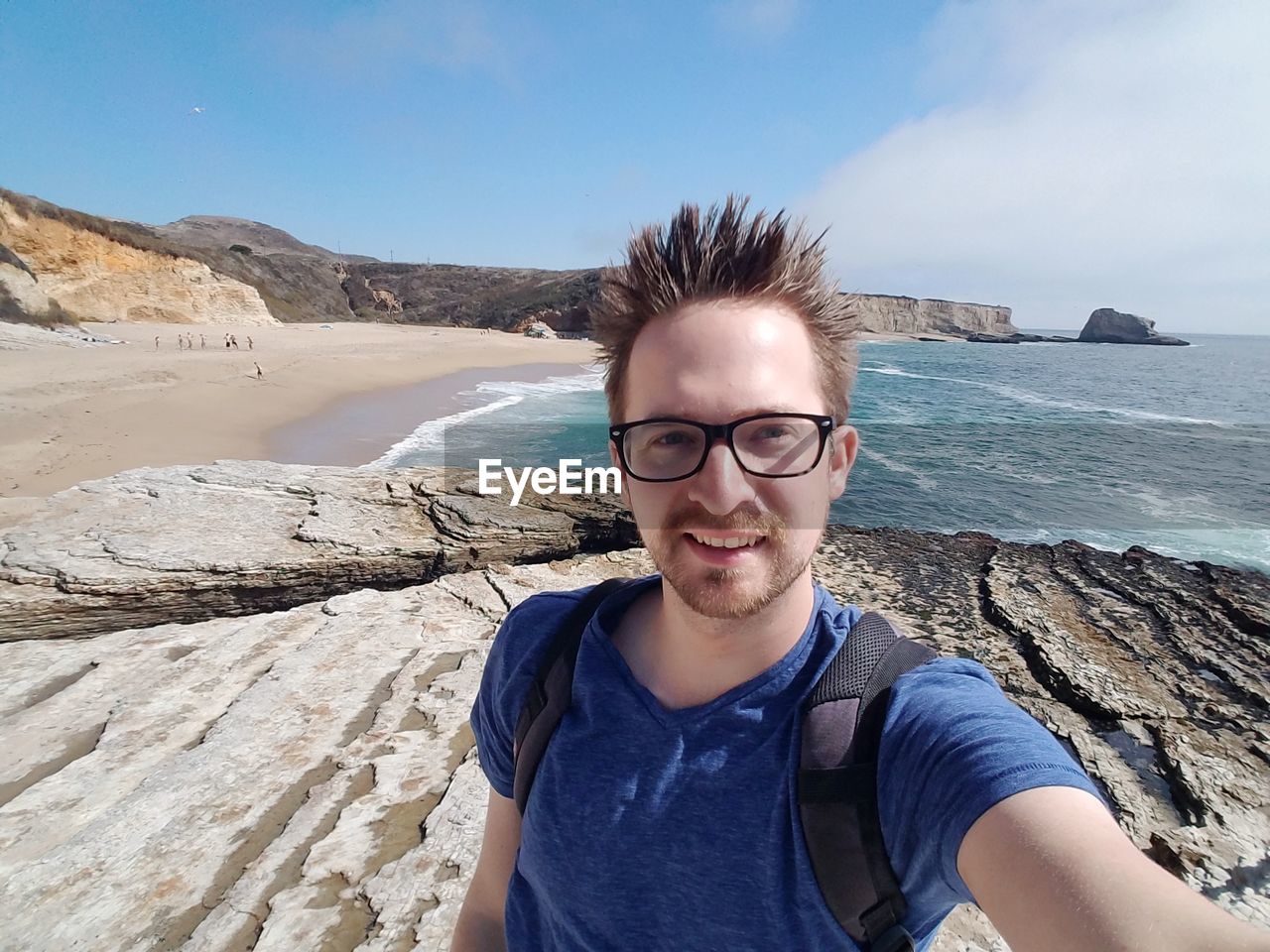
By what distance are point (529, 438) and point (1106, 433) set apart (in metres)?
23.9

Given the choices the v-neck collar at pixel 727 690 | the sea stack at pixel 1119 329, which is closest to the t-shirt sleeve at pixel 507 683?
the v-neck collar at pixel 727 690

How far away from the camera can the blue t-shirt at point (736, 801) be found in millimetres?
960

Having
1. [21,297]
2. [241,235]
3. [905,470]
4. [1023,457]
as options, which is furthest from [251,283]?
[241,235]

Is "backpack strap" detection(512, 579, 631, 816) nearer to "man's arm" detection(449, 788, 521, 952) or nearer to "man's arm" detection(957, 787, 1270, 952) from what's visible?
"man's arm" detection(449, 788, 521, 952)

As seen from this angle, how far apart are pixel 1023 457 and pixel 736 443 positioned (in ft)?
74.6

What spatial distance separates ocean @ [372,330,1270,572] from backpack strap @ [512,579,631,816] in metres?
11.8

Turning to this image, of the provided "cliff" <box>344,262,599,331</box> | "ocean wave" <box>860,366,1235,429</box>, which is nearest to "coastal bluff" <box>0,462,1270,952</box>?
"ocean wave" <box>860,366,1235,429</box>

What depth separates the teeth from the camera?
3.90 ft

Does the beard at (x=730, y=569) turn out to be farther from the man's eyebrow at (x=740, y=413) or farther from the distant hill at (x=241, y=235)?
the distant hill at (x=241, y=235)

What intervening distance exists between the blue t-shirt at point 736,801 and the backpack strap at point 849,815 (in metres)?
0.02

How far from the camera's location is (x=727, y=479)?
47.2 inches

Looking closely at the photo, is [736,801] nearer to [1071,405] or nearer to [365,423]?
[365,423]

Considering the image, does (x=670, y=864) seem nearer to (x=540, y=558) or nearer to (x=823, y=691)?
(x=823, y=691)

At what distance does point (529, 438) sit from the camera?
18.0m
